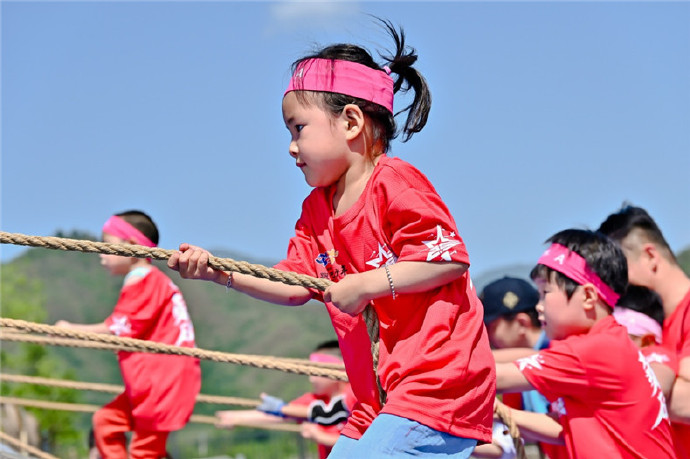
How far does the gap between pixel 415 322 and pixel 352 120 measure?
2.02ft

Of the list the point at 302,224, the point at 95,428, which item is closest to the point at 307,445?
the point at 95,428

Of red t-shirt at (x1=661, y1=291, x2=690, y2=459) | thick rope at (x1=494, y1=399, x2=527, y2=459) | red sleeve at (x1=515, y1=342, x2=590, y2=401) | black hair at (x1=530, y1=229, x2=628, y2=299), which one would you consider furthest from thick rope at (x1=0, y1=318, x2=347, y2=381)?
red t-shirt at (x1=661, y1=291, x2=690, y2=459)

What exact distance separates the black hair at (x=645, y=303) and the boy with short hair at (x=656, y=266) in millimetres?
24

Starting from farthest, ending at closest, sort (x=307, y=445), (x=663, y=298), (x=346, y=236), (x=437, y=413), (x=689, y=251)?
(x=689, y=251)
(x=307, y=445)
(x=663, y=298)
(x=346, y=236)
(x=437, y=413)

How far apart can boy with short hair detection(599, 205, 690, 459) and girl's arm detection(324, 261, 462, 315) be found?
6.38 ft

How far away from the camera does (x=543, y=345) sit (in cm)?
480

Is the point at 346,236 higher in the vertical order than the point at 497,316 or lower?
higher

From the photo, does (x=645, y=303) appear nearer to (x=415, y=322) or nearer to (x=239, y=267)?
(x=415, y=322)

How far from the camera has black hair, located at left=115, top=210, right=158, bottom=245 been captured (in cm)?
557

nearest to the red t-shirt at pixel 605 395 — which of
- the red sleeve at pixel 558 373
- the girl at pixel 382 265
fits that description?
the red sleeve at pixel 558 373

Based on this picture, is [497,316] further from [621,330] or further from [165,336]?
[165,336]

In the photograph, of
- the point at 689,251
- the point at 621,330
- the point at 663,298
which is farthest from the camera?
the point at 689,251

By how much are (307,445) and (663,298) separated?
455 inches

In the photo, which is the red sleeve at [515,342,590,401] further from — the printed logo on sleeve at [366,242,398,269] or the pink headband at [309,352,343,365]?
the pink headband at [309,352,343,365]
